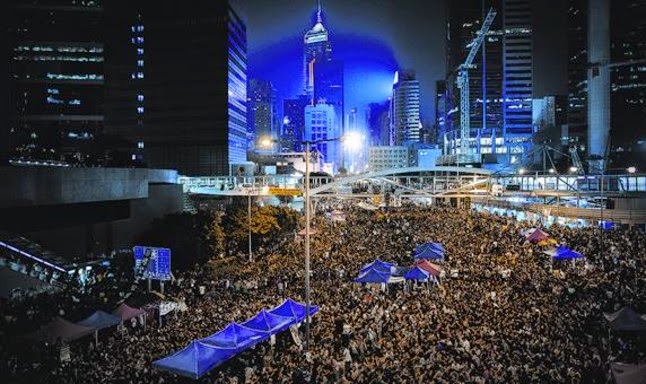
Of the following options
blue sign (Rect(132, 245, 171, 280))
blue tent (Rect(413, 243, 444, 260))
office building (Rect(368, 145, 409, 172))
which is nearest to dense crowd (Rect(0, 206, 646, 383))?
blue tent (Rect(413, 243, 444, 260))

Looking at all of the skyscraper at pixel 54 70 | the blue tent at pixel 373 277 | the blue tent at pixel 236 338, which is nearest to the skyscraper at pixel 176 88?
the skyscraper at pixel 54 70

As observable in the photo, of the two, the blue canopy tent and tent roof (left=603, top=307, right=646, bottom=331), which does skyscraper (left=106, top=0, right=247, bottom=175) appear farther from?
tent roof (left=603, top=307, right=646, bottom=331)

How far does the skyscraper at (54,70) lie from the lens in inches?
3051

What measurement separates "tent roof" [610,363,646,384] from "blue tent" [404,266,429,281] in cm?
1090

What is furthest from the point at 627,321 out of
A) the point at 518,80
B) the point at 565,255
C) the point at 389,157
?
the point at 389,157

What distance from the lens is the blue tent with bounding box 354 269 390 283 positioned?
2114 cm

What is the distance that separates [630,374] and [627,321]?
5.00m

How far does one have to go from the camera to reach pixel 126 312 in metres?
17.4

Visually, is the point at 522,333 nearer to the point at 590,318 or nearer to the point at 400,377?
the point at 590,318

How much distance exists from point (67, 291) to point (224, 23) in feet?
309

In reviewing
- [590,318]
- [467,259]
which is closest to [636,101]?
A: [467,259]

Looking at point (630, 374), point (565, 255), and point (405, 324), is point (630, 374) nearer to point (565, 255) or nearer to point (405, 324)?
point (405, 324)

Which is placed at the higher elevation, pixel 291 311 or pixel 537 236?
pixel 537 236

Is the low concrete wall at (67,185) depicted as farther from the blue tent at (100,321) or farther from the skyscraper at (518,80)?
the skyscraper at (518,80)
